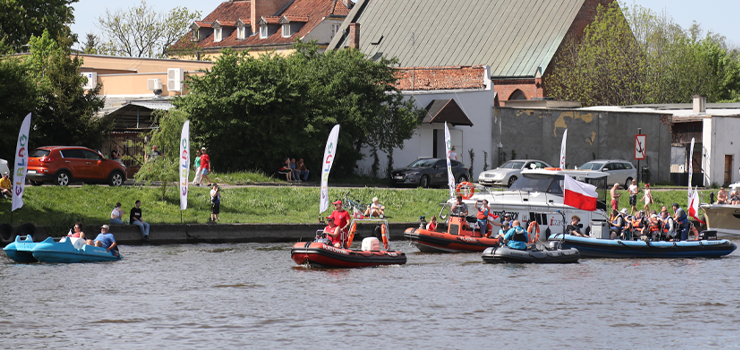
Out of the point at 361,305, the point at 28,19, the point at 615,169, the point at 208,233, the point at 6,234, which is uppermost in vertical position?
the point at 28,19

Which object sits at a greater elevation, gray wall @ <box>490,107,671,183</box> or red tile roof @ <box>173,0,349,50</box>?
red tile roof @ <box>173,0,349,50</box>

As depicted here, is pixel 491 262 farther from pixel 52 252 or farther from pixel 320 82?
pixel 320 82

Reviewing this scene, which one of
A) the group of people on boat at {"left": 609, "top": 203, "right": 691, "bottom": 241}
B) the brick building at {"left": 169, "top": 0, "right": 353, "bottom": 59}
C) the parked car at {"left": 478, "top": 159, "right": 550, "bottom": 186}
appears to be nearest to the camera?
the group of people on boat at {"left": 609, "top": 203, "right": 691, "bottom": 241}

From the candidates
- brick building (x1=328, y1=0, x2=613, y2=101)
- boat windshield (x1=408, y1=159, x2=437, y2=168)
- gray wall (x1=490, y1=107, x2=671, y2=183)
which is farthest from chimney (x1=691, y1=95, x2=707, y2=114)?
boat windshield (x1=408, y1=159, x2=437, y2=168)

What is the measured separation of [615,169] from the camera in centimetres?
4869

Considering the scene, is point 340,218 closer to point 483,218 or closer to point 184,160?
point 483,218

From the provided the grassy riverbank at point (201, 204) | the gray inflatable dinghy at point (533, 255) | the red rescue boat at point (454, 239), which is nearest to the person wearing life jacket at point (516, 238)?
the gray inflatable dinghy at point (533, 255)

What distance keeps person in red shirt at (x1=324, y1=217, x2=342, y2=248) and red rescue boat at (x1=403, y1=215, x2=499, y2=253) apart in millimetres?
4504

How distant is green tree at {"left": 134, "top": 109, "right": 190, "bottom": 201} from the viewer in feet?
111

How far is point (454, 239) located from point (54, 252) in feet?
39.1

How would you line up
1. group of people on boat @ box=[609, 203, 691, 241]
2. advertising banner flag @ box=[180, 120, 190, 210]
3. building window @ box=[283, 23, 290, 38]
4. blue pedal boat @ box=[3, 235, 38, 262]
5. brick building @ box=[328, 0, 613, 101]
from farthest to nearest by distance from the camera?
building window @ box=[283, 23, 290, 38] < brick building @ box=[328, 0, 613, 101] < group of people on boat @ box=[609, 203, 691, 241] < advertising banner flag @ box=[180, 120, 190, 210] < blue pedal boat @ box=[3, 235, 38, 262]

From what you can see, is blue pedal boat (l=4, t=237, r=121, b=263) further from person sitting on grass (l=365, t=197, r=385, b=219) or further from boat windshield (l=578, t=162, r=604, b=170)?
boat windshield (l=578, t=162, r=604, b=170)

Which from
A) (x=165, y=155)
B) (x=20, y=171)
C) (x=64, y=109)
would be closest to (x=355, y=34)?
(x=64, y=109)

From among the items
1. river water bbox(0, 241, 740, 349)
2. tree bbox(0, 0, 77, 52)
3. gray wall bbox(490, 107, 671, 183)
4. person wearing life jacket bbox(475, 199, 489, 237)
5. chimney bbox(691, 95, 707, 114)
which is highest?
tree bbox(0, 0, 77, 52)
